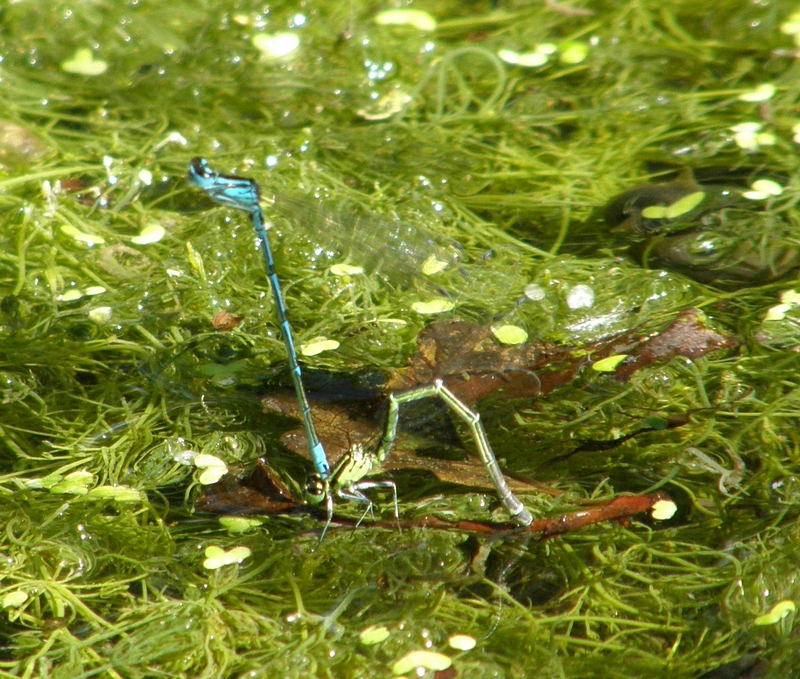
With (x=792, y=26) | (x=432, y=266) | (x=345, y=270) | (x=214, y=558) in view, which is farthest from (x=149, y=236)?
(x=792, y=26)

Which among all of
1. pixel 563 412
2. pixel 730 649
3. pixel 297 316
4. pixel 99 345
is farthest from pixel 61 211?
pixel 730 649

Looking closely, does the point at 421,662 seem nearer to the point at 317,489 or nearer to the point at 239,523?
the point at 317,489

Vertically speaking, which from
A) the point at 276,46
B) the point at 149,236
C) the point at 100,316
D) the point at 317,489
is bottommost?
the point at 317,489

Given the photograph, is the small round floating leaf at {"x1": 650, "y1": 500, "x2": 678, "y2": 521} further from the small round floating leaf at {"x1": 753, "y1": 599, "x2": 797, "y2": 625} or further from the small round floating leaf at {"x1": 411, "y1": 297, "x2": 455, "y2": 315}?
the small round floating leaf at {"x1": 411, "y1": 297, "x2": 455, "y2": 315}

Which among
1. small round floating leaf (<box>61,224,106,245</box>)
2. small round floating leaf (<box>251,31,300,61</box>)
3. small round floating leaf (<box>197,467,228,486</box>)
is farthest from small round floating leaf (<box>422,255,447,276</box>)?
small round floating leaf (<box>251,31,300,61</box>)

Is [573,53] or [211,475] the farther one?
[573,53]

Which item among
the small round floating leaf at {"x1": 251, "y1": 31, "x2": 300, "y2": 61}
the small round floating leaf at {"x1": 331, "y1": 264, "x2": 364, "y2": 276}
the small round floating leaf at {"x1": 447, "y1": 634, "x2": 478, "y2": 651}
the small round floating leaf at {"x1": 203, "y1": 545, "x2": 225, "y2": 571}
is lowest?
the small round floating leaf at {"x1": 447, "y1": 634, "x2": 478, "y2": 651}

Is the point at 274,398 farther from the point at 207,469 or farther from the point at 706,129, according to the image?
the point at 706,129
